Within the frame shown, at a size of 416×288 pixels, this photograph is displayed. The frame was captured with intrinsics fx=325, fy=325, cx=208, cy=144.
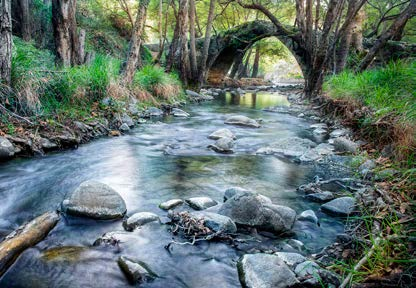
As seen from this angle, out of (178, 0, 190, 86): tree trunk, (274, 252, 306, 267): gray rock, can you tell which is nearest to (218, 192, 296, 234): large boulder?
(274, 252, 306, 267): gray rock

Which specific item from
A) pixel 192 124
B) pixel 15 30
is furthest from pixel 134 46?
pixel 15 30

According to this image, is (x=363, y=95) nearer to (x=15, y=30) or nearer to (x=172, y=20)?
(x=15, y=30)

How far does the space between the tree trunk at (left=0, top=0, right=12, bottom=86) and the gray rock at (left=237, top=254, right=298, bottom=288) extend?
13.5 feet

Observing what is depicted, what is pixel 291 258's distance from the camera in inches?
82.7

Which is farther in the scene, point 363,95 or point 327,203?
point 363,95

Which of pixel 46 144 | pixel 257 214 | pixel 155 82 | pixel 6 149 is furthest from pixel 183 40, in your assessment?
pixel 257 214

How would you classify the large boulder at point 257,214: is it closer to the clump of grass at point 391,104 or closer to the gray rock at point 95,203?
the gray rock at point 95,203

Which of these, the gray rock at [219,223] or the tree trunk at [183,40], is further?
the tree trunk at [183,40]

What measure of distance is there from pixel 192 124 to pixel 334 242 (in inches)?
223

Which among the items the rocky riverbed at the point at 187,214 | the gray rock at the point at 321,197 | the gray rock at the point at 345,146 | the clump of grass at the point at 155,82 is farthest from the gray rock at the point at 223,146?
the clump of grass at the point at 155,82

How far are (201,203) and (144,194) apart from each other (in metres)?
0.71

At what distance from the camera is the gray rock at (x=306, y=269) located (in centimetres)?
190

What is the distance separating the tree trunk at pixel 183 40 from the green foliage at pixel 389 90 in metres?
6.51

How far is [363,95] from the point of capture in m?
5.88
